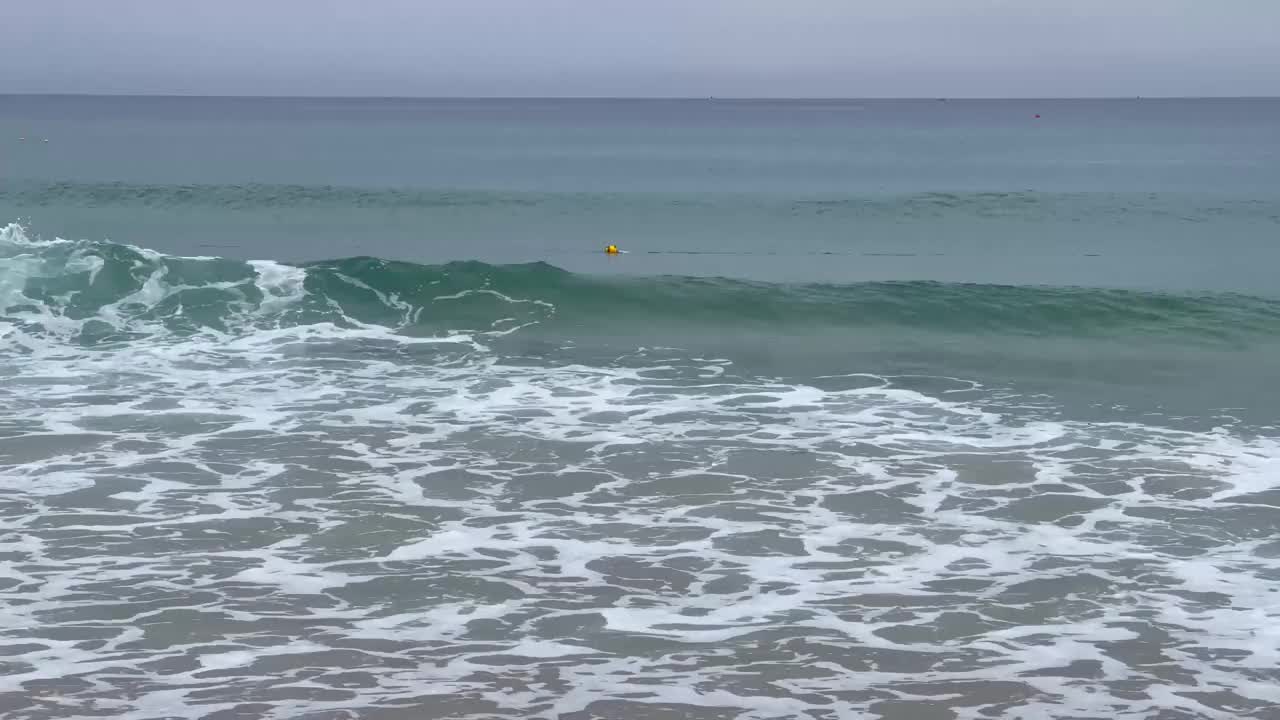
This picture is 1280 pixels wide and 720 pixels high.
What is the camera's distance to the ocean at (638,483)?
7867 millimetres

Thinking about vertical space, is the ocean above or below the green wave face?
below

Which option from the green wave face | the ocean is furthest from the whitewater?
the green wave face

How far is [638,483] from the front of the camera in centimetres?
1189

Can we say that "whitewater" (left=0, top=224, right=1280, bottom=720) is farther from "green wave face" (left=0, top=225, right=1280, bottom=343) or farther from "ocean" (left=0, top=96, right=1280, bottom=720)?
→ "green wave face" (left=0, top=225, right=1280, bottom=343)

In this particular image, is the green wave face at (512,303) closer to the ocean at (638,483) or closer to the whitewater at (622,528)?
the ocean at (638,483)

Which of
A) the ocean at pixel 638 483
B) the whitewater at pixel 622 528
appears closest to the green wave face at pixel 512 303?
the ocean at pixel 638 483

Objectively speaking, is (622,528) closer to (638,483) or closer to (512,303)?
(638,483)

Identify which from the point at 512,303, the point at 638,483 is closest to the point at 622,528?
the point at 638,483

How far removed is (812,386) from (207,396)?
767 centimetres

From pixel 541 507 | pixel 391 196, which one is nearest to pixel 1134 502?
pixel 541 507

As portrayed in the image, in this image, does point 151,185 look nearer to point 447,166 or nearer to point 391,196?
point 391,196

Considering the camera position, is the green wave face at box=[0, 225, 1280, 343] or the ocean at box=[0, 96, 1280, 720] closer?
the ocean at box=[0, 96, 1280, 720]

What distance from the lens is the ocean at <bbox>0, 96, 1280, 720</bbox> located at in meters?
7.87

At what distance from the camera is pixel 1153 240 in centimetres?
3247
